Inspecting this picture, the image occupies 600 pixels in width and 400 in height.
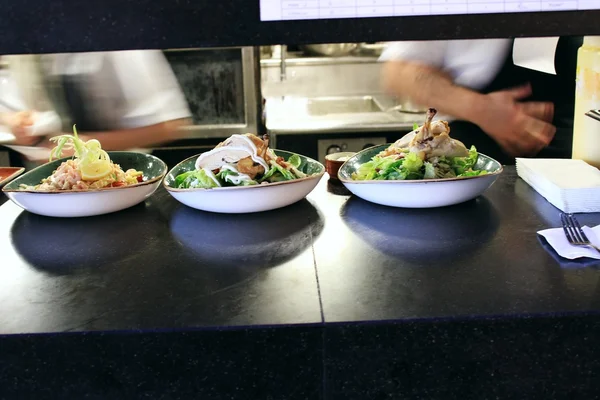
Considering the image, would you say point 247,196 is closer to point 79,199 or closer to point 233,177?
point 233,177

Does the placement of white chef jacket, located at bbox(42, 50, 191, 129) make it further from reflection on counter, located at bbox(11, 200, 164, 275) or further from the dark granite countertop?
the dark granite countertop

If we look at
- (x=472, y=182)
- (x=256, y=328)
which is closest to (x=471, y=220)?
(x=472, y=182)

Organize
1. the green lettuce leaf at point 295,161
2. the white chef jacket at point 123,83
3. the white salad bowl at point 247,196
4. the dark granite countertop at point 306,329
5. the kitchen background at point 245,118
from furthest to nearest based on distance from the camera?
the kitchen background at point 245,118
the white chef jacket at point 123,83
the green lettuce leaf at point 295,161
the white salad bowl at point 247,196
the dark granite countertop at point 306,329

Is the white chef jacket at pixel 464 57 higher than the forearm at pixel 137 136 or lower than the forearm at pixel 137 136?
higher

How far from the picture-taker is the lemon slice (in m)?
1.66

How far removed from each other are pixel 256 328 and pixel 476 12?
0.80 m

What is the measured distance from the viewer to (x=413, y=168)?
5.49 ft

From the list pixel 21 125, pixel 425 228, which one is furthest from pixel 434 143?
pixel 21 125

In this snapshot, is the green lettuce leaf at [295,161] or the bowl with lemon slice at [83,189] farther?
the green lettuce leaf at [295,161]

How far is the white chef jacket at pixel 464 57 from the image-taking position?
10.4ft

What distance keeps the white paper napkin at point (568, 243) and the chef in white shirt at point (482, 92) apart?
70.7 inches

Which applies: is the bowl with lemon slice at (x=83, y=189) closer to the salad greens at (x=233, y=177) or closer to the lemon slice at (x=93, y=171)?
the lemon slice at (x=93, y=171)

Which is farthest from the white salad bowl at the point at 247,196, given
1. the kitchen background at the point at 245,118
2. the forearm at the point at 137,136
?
the kitchen background at the point at 245,118

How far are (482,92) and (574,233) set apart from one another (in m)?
1.89
